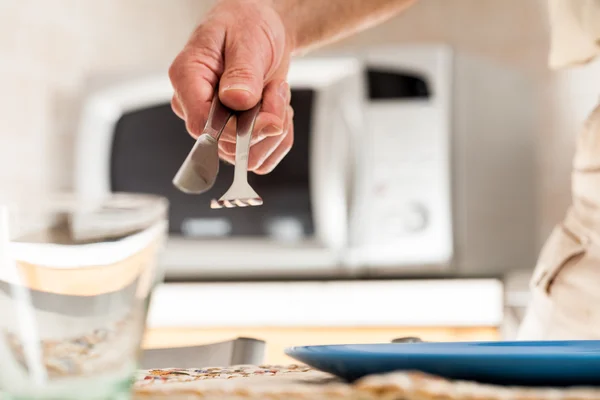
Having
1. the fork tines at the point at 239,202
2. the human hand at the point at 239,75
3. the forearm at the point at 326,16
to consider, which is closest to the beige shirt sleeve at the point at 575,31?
the forearm at the point at 326,16

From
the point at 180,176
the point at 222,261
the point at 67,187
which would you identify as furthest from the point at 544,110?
the point at 180,176

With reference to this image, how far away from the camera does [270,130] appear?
625 mm

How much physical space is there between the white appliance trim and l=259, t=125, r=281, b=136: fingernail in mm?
784

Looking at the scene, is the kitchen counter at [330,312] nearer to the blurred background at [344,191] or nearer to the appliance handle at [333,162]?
the blurred background at [344,191]

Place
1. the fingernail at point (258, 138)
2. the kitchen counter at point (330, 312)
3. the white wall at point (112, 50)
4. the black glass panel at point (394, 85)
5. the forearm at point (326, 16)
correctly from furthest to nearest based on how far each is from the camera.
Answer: the white wall at point (112, 50), the black glass panel at point (394, 85), the kitchen counter at point (330, 312), the forearm at point (326, 16), the fingernail at point (258, 138)

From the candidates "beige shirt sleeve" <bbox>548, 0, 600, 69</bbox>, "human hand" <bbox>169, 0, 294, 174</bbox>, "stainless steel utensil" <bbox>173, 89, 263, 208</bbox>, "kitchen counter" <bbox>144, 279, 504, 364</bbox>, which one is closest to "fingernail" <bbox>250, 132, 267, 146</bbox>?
"human hand" <bbox>169, 0, 294, 174</bbox>

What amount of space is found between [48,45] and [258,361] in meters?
1.31

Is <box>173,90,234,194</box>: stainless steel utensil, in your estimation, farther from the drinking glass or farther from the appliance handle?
the appliance handle

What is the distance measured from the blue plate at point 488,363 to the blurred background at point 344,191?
102cm

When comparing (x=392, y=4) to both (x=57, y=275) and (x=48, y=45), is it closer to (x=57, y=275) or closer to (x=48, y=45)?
(x=57, y=275)

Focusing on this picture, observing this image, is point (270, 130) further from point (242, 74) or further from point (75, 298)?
point (75, 298)

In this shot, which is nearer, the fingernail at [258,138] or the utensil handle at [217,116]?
the utensil handle at [217,116]

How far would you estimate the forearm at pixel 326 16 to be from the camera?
813 millimetres

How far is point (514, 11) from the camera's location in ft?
6.63
